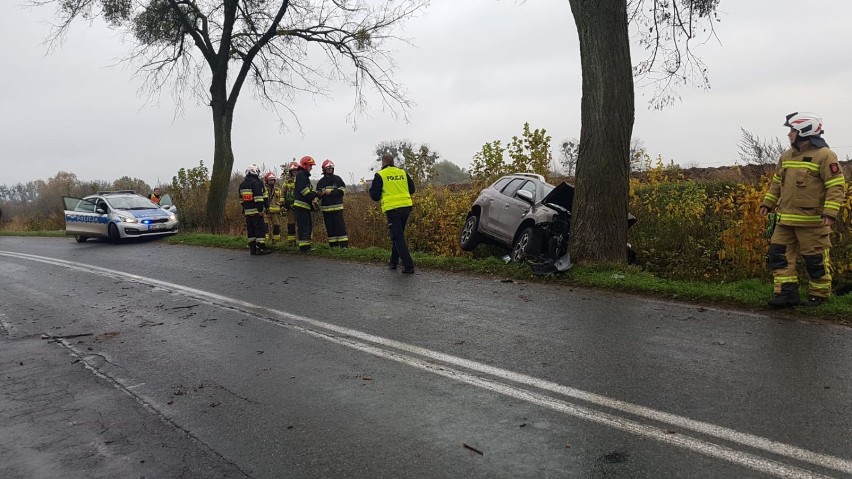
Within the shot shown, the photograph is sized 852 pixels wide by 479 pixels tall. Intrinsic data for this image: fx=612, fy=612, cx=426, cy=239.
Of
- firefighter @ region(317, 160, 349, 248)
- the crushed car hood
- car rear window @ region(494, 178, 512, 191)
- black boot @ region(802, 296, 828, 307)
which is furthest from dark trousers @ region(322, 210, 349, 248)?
black boot @ region(802, 296, 828, 307)

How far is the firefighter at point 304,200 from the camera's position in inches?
512

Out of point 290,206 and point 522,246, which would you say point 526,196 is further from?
point 290,206

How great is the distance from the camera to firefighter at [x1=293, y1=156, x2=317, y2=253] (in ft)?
42.7

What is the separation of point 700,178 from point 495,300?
9128mm

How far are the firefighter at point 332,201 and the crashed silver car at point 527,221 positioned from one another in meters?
2.87

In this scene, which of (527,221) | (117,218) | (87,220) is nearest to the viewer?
(527,221)

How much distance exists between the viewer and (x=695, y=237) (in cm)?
1052

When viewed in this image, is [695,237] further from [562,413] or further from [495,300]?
[562,413]

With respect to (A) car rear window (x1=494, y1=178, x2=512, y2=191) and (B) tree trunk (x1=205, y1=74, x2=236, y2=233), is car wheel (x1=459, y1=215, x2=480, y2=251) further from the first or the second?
(B) tree trunk (x1=205, y1=74, x2=236, y2=233)

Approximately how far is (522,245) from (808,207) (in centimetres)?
437

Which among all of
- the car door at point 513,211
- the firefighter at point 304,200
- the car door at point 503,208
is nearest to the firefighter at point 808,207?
the car door at point 513,211

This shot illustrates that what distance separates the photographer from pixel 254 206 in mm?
13469

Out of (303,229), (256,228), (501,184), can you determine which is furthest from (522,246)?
(256,228)

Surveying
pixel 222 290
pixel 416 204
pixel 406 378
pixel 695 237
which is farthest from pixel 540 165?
pixel 406 378
